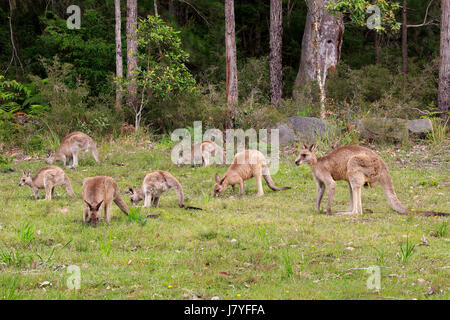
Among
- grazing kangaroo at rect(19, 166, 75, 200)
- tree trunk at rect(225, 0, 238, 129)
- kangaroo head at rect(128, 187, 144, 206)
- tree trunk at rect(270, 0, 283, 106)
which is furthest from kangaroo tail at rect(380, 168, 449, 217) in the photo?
tree trunk at rect(270, 0, 283, 106)

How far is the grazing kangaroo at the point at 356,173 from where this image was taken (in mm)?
10430

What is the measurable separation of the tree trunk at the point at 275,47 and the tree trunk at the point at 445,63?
7001mm

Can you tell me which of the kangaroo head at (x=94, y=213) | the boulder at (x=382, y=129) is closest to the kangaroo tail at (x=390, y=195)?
the kangaroo head at (x=94, y=213)

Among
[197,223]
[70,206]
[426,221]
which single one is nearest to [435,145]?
[426,221]

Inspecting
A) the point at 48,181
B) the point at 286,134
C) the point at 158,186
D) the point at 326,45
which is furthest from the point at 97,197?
the point at 326,45

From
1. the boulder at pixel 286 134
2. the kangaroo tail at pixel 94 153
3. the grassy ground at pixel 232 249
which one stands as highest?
the boulder at pixel 286 134

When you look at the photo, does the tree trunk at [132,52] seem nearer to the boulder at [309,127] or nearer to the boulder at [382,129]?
the boulder at [309,127]

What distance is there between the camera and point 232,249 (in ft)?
28.2

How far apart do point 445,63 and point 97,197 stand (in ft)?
52.2

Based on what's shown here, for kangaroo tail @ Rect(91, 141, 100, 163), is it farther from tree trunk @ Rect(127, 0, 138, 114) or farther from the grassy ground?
tree trunk @ Rect(127, 0, 138, 114)

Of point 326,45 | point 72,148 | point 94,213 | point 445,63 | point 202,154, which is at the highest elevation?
point 326,45

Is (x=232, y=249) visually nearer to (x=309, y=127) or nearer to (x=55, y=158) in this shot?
(x=55, y=158)

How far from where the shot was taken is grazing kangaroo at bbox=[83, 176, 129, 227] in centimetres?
966

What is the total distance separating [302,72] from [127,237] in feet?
64.2
